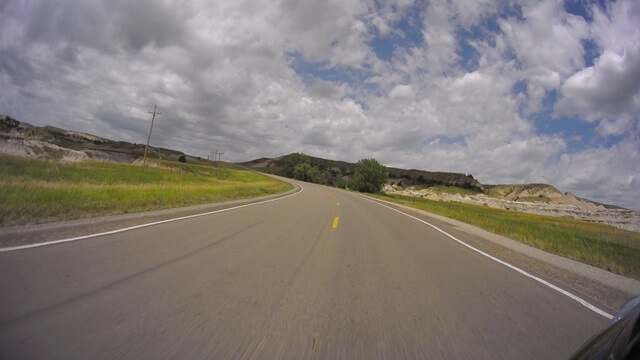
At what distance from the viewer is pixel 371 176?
82312mm

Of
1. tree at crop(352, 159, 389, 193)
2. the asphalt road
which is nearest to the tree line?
tree at crop(352, 159, 389, 193)

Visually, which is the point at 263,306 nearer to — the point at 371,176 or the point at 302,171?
the point at 371,176

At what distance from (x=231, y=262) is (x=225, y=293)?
1.41 metres

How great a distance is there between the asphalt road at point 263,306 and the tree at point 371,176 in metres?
76.5

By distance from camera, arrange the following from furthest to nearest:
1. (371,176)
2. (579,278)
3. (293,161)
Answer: (293,161), (371,176), (579,278)

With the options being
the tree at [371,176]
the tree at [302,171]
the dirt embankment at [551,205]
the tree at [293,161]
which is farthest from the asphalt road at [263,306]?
the tree at [293,161]

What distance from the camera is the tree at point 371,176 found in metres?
81.8

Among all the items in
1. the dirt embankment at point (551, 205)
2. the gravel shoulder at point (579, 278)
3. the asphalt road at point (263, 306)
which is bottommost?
the asphalt road at point (263, 306)

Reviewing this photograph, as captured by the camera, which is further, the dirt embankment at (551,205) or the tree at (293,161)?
the tree at (293,161)

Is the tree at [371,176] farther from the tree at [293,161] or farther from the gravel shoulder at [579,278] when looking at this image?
the gravel shoulder at [579,278]

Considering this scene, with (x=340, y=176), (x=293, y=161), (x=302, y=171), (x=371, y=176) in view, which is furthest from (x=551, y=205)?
(x=293, y=161)

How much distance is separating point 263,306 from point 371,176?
8021cm

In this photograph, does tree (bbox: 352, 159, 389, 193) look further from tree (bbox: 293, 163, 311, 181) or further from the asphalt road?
the asphalt road

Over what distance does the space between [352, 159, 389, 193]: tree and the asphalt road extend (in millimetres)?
76514
